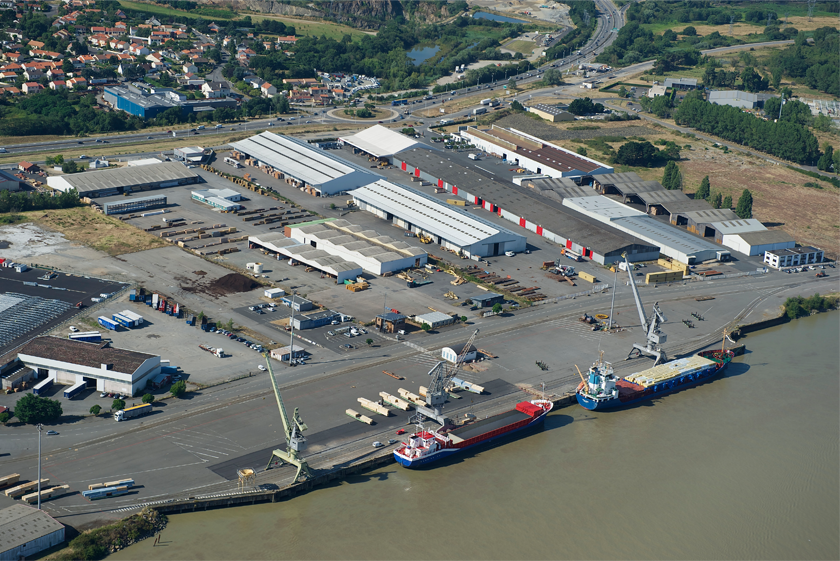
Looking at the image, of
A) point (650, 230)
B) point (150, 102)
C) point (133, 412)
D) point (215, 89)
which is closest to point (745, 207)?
point (650, 230)

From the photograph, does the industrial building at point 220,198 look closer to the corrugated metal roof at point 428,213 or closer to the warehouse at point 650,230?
the corrugated metal roof at point 428,213

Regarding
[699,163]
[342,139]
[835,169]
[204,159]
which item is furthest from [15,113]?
[835,169]

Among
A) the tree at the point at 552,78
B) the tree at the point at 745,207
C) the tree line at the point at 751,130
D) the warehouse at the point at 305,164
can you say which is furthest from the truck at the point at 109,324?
the tree at the point at 552,78

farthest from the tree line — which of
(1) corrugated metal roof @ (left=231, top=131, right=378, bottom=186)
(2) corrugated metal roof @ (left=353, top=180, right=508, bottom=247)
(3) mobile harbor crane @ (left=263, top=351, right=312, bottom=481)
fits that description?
(3) mobile harbor crane @ (left=263, top=351, right=312, bottom=481)

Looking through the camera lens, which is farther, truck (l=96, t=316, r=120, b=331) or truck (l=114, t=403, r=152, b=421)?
truck (l=96, t=316, r=120, b=331)

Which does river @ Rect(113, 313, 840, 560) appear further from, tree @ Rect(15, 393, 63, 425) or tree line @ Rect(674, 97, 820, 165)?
tree line @ Rect(674, 97, 820, 165)

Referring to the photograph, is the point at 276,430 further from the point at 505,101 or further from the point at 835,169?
the point at 505,101
